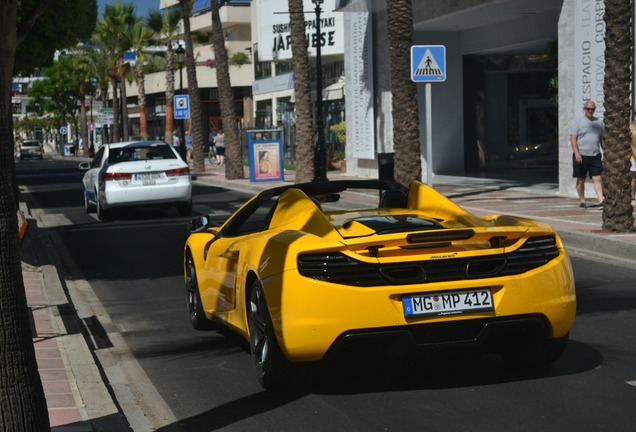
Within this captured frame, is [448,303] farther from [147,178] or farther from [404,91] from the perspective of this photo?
[404,91]

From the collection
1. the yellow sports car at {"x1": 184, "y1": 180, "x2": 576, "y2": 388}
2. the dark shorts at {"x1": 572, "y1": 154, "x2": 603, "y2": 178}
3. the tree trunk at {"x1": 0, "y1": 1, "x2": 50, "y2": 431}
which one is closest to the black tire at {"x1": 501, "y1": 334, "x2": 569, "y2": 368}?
the yellow sports car at {"x1": 184, "y1": 180, "x2": 576, "y2": 388}

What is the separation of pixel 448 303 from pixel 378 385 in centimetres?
87

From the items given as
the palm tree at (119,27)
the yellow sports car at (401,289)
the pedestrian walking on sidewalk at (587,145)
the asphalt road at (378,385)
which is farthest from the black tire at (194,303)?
the palm tree at (119,27)

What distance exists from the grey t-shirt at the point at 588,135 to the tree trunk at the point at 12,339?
51.5 feet

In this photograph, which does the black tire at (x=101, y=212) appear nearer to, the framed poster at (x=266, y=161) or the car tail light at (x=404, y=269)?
the framed poster at (x=266, y=161)

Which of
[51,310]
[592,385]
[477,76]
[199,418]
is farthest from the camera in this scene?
[477,76]

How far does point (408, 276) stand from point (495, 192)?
1992cm

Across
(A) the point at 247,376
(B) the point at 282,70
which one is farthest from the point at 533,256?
(B) the point at 282,70

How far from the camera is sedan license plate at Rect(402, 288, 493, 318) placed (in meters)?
6.62

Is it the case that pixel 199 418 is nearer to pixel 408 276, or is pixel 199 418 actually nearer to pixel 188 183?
pixel 408 276

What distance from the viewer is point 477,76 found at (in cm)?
3716

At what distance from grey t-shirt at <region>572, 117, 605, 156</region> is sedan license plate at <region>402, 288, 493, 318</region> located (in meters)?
13.6

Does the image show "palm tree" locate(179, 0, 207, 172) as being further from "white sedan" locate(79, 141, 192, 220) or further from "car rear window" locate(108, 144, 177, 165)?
"white sedan" locate(79, 141, 192, 220)

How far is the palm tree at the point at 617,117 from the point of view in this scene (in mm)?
15289
